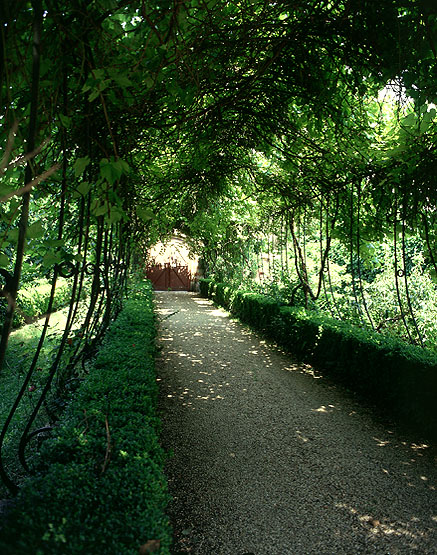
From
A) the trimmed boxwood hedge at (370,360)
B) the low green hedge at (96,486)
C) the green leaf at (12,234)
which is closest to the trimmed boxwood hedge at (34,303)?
the trimmed boxwood hedge at (370,360)

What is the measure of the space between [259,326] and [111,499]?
26.9 feet

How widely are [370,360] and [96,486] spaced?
3.99 m

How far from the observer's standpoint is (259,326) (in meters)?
9.53

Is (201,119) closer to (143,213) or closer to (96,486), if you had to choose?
(143,213)

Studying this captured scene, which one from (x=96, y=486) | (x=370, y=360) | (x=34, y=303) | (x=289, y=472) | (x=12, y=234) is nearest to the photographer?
(x=96, y=486)

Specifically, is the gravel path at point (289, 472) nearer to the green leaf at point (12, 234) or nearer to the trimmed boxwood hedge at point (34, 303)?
the green leaf at point (12, 234)

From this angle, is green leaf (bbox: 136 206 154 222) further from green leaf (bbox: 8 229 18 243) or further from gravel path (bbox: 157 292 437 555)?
gravel path (bbox: 157 292 437 555)

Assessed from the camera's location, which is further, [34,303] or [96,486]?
[34,303]

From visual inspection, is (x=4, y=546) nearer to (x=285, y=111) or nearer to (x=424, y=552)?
(x=424, y=552)

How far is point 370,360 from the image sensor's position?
475 centimetres

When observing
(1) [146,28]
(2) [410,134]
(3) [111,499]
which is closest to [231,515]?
(3) [111,499]

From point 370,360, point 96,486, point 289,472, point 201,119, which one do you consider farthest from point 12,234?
point 370,360

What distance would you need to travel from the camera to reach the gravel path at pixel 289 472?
2.46 metres

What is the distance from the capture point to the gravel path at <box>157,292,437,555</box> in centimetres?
246
